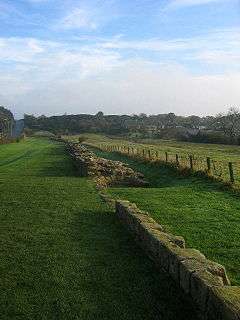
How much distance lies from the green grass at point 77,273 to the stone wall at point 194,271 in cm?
22

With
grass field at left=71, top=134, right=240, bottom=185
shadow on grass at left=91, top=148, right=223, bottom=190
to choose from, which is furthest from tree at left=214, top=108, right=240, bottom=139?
shadow on grass at left=91, top=148, right=223, bottom=190

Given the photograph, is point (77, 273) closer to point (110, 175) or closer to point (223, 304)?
point (223, 304)

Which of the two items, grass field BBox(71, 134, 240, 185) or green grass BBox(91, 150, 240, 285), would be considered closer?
green grass BBox(91, 150, 240, 285)

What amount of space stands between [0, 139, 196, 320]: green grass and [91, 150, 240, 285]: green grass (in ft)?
5.43

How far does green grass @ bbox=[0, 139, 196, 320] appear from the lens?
7.45 metres

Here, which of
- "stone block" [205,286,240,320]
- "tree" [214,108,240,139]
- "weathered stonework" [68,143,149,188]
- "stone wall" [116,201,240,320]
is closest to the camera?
"stone block" [205,286,240,320]

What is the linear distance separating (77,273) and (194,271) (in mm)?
2547

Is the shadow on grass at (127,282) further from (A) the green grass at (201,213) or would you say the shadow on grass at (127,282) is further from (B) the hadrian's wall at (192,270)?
(A) the green grass at (201,213)

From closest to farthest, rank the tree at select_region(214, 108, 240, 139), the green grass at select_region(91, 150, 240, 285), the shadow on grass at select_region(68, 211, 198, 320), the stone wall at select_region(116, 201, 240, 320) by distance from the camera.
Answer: the stone wall at select_region(116, 201, 240, 320) → the shadow on grass at select_region(68, 211, 198, 320) → the green grass at select_region(91, 150, 240, 285) → the tree at select_region(214, 108, 240, 139)

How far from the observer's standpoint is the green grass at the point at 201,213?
11320 mm

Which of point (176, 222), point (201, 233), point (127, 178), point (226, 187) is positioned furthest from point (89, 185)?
point (201, 233)

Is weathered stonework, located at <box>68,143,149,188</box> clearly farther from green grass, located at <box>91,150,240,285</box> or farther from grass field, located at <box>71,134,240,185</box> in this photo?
grass field, located at <box>71,134,240,185</box>

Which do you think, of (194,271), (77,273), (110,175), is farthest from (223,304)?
(110,175)

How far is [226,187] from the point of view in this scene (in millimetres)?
22000
